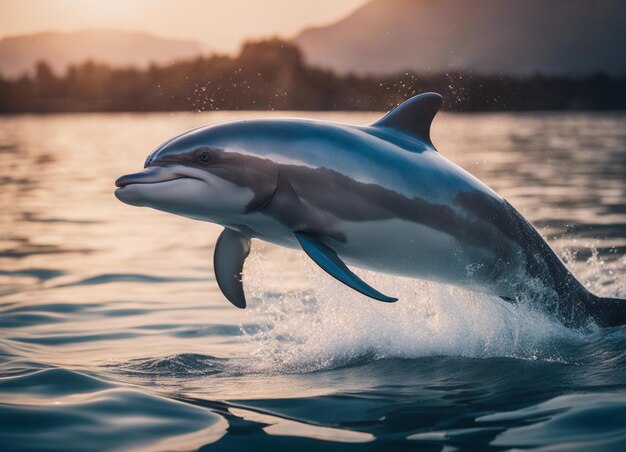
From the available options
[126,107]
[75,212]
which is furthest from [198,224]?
[126,107]

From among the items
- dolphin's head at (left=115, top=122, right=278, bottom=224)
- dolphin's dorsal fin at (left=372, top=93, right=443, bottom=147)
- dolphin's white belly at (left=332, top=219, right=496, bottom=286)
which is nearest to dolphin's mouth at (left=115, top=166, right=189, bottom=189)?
dolphin's head at (left=115, top=122, right=278, bottom=224)

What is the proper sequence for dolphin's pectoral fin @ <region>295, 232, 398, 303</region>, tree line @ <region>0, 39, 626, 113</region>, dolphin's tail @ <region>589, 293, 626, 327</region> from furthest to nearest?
1. tree line @ <region>0, 39, 626, 113</region>
2. dolphin's tail @ <region>589, 293, 626, 327</region>
3. dolphin's pectoral fin @ <region>295, 232, 398, 303</region>

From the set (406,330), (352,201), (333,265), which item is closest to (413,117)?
(352,201)

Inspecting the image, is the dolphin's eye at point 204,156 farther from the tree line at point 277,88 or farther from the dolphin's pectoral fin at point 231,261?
the tree line at point 277,88

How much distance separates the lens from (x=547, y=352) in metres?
6.77

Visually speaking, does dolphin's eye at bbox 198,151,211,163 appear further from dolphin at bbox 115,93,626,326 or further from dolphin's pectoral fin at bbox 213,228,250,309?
dolphin's pectoral fin at bbox 213,228,250,309

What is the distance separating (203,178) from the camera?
5734 mm

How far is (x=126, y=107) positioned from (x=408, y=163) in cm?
15241

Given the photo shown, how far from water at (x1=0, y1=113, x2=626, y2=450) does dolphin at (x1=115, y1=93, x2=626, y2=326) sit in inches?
23.4

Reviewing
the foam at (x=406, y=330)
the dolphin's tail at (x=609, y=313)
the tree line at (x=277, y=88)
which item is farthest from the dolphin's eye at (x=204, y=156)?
the tree line at (x=277, y=88)

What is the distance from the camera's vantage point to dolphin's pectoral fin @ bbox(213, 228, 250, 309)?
Result: 259 inches

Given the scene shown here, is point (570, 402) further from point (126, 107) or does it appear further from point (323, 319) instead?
point (126, 107)

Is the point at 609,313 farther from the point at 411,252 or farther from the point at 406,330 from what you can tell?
the point at 411,252

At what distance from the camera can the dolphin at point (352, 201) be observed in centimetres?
576
